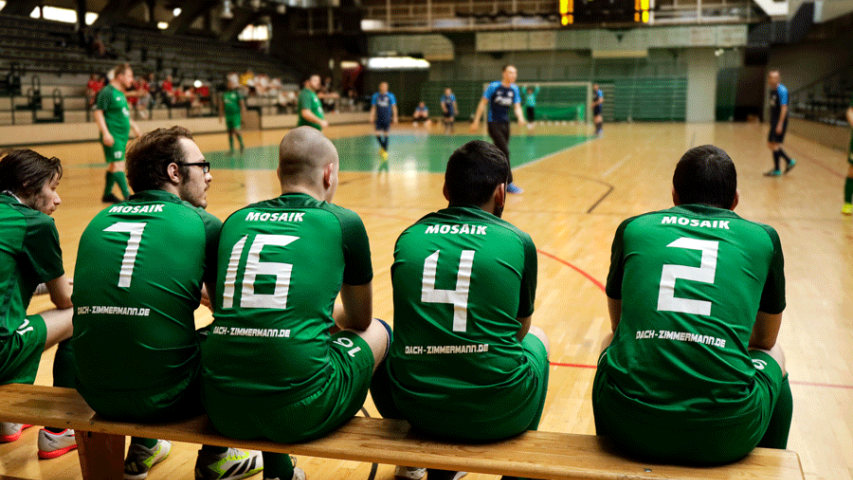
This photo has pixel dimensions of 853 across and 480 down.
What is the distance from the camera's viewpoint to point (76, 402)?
8.16 feet

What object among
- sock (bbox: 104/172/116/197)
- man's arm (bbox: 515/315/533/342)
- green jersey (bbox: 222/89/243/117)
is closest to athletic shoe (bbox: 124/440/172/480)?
man's arm (bbox: 515/315/533/342)

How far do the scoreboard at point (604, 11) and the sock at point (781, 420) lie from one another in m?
24.0

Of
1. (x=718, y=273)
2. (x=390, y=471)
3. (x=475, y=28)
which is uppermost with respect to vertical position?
(x=475, y=28)

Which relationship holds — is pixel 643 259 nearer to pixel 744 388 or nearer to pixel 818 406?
pixel 744 388

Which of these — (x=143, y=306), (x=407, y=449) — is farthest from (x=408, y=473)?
(x=143, y=306)

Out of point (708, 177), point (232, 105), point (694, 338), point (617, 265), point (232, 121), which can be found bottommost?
point (694, 338)

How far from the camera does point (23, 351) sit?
271 centimetres

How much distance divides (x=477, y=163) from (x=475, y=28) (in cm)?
3470

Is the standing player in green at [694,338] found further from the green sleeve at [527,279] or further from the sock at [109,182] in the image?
the sock at [109,182]

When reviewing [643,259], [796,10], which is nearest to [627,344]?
[643,259]

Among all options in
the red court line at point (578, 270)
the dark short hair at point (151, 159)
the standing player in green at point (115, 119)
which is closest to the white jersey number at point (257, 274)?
the dark short hair at point (151, 159)

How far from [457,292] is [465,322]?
9cm

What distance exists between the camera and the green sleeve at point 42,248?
268 cm

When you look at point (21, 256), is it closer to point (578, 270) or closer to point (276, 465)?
point (276, 465)
